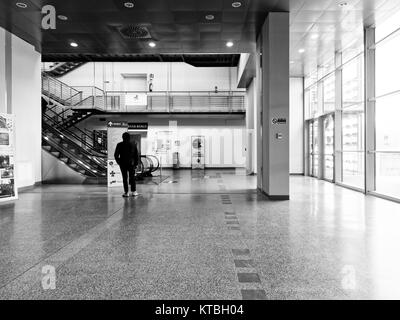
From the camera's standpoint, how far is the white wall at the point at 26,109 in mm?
8875

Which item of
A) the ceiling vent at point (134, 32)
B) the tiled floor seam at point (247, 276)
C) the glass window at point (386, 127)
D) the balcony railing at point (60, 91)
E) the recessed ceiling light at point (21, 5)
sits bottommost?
the tiled floor seam at point (247, 276)

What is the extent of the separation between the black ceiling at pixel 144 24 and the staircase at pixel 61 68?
9.72 meters

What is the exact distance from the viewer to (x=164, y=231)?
4410 millimetres

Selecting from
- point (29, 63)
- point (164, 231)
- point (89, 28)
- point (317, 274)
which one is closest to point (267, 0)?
point (89, 28)

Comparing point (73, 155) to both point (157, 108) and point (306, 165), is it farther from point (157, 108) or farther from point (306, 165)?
point (306, 165)

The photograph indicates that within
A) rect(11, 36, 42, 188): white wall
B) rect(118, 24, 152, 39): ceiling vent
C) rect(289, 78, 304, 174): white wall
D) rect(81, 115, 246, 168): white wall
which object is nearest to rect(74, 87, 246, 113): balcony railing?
rect(81, 115, 246, 168): white wall

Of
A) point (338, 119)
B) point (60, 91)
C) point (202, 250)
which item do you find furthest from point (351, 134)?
point (60, 91)

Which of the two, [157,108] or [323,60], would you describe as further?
[157,108]

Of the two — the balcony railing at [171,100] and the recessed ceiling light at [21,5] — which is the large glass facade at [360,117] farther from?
the recessed ceiling light at [21,5]

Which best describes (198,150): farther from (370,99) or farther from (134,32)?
(370,99)

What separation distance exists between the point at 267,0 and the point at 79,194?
659 centimetres

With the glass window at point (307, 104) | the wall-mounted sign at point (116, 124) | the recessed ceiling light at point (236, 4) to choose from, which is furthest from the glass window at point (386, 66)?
the wall-mounted sign at point (116, 124)

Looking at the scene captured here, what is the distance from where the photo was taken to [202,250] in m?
3.54
